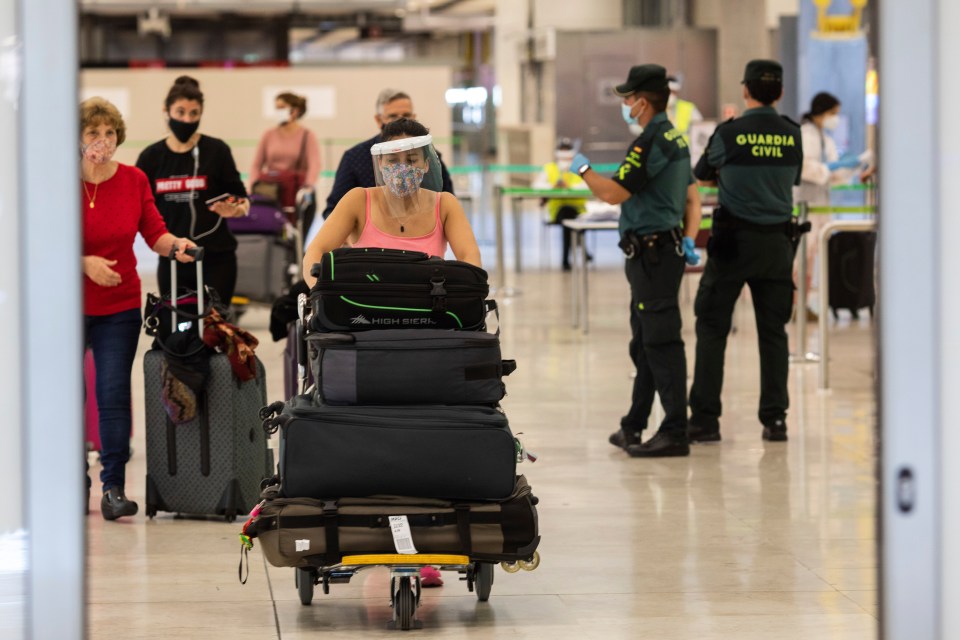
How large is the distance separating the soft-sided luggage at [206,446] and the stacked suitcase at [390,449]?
1200 mm

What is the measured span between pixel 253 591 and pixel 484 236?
14345 millimetres

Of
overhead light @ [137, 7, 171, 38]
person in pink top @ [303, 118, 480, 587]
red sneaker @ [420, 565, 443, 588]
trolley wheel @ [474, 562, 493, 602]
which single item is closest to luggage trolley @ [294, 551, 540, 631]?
trolley wheel @ [474, 562, 493, 602]

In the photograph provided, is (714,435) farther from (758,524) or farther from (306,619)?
(306,619)

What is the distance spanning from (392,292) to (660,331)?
2384 mm

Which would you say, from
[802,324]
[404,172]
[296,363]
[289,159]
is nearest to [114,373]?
[296,363]

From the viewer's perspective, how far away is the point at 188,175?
6.36 metres

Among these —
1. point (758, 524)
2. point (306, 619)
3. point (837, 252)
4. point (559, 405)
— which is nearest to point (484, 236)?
point (837, 252)

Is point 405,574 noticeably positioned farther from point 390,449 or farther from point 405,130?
point 405,130

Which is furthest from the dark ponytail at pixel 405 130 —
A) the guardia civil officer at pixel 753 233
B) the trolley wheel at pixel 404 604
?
the guardia civil officer at pixel 753 233

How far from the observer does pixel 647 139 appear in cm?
606

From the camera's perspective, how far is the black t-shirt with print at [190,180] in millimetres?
6355

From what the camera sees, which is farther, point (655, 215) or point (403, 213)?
point (655, 215)

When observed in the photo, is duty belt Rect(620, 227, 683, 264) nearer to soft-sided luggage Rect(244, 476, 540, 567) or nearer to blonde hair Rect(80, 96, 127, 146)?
blonde hair Rect(80, 96, 127, 146)

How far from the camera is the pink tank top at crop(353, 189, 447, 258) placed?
443 centimetres
